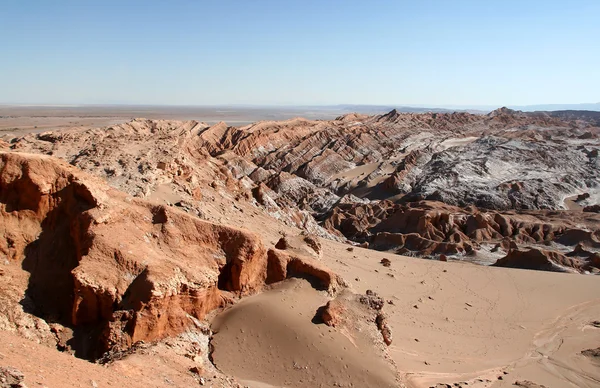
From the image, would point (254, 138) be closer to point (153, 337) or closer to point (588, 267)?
point (588, 267)

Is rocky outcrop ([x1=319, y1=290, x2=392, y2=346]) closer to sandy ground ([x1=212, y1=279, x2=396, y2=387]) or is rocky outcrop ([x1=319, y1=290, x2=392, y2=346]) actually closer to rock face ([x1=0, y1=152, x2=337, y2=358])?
sandy ground ([x1=212, y1=279, x2=396, y2=387])

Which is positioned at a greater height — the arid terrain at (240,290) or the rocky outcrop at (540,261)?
the arid terrain at (240,290)

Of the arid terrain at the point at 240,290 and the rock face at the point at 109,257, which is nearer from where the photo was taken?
the arid terrain at the point at 240,290

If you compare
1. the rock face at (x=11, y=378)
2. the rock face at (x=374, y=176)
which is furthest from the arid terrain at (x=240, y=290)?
the rock face at (x=374, y=176)

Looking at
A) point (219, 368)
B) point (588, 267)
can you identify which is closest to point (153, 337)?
point (219, 368)

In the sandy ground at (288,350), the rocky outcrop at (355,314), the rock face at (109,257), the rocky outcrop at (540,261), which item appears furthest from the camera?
the rocky outcrop at (540,261)

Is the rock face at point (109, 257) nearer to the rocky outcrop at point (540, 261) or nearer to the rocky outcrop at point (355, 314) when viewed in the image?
the rocky outcrop at point (355, 314)

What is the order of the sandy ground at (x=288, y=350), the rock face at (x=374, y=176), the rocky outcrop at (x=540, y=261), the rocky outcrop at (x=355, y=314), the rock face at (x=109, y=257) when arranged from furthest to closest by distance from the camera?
1. the rocky outcrop at (x=540, y=261)
2. the rock face at (x=374, y=176)
3. the rocky outcrop at (x=355, y=314)
4. the sandy ground at (x=288, y=350)
5. the rock face at (x=109, y=257)
